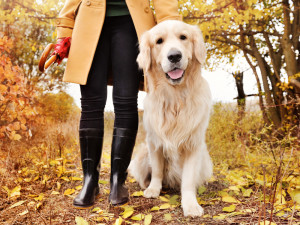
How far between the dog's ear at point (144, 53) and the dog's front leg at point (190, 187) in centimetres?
77

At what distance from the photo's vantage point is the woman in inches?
79.0

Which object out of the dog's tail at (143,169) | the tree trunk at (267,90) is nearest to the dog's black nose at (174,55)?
the dog's tail at (143,169)

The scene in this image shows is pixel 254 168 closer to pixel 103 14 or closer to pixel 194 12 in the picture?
pixel 103 14

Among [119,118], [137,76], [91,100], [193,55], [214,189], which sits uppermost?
[193,55]

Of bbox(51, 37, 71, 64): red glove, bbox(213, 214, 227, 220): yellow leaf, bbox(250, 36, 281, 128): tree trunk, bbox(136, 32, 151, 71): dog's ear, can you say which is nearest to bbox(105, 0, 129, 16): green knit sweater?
bbox(136, 32, 151, 71): dog's ear

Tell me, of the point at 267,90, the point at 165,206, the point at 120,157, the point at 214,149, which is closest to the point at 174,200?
the point at 165,206

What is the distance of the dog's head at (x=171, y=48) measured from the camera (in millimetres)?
1987

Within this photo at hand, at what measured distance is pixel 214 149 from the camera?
4.00 metres

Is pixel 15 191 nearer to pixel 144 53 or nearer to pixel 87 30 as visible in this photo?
pixel 87 30

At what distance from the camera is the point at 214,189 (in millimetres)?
2477

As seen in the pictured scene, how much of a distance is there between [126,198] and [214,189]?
33.4 inches

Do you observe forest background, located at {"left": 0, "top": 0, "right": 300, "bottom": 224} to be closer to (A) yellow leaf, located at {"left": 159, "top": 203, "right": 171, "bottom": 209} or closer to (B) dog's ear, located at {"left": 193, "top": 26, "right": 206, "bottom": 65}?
(A) yellow leaf, located at {"left": 159, "top": 203, "right": 171, "bottom": 209}

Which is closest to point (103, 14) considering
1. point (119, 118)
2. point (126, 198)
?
point (119, 118)

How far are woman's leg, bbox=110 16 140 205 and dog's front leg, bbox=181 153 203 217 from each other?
435 mm
